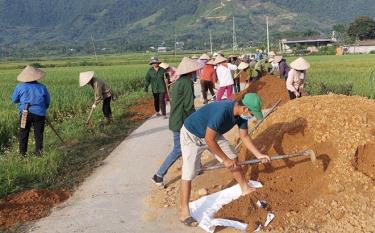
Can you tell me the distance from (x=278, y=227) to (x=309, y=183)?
1.03 metres

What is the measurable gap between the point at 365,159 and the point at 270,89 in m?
10.1

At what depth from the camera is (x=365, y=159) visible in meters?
6.52

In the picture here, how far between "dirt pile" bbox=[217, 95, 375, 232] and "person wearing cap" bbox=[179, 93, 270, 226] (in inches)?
18.3

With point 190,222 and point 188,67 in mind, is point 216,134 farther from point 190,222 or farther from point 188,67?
point 188,67

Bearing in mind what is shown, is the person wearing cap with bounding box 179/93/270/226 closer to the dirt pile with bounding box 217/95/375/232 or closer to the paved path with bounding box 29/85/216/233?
the dirt pile with bounding box 217/95/375/232

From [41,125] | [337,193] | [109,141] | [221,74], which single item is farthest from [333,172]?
[221,74]

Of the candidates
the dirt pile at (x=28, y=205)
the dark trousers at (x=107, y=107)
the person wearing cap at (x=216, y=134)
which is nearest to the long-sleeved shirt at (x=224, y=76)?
the dark trousers at (x=107, y=107)

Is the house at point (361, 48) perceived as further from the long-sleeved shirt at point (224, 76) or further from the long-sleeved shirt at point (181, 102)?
the long-sleeved shirt at point (181, 102)

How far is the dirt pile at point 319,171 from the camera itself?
5.73 m

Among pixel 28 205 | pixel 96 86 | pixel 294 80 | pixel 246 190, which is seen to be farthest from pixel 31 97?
pixel 294 80

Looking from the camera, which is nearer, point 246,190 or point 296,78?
point 246,190

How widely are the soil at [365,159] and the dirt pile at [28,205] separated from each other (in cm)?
399

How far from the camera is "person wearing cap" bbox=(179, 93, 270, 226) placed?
5.32 meters

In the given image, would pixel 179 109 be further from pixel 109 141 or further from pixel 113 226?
pixel 109 141
